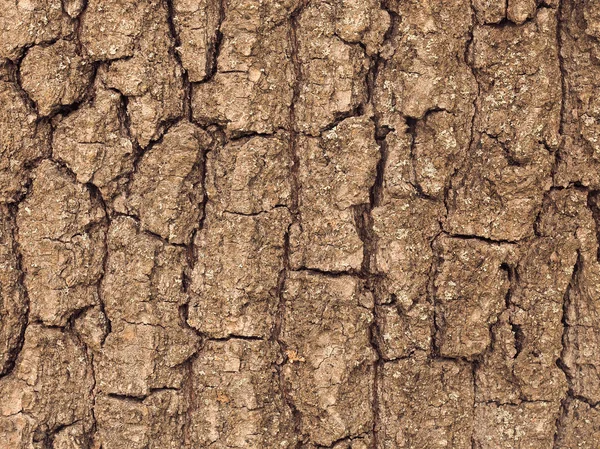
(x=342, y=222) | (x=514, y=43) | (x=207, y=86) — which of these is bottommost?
(x=342, y=222)

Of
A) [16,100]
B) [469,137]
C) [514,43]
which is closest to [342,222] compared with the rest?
[469,137]

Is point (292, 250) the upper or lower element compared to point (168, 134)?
lower

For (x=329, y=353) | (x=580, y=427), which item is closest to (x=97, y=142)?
(x=329, y=353)

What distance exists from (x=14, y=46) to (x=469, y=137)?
123 cm

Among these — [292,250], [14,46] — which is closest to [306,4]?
[292,250]

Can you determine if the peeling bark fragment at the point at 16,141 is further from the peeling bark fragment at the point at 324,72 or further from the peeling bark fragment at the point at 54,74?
the peeling bark fragment at the point at 324,72

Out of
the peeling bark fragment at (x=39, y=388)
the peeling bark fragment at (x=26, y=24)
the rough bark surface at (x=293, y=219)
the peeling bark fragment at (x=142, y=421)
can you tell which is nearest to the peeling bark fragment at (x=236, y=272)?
the rough bark surface at (x=293, y=219)

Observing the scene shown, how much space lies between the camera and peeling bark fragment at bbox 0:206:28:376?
6.36 ft

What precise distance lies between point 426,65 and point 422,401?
92 cm

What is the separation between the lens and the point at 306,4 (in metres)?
1.90

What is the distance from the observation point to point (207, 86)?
75.0 inches

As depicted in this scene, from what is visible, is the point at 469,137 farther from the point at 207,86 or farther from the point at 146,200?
the point at 146,200

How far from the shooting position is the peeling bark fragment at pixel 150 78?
189cm

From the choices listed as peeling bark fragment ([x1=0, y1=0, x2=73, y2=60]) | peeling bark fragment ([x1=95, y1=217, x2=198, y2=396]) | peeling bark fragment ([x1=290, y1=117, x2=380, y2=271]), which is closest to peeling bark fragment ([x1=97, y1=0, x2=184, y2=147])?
peeling bark fragment ([x1=0, y1=0, x2=73, y2=60])
